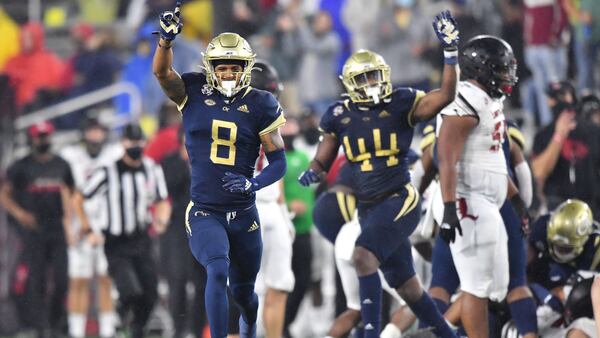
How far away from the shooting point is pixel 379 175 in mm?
9938

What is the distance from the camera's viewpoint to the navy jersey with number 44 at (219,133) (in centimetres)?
920

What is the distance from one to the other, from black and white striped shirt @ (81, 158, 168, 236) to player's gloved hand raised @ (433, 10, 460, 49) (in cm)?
446

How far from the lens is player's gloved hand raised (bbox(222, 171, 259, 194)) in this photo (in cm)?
895

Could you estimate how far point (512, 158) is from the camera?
10469 mm

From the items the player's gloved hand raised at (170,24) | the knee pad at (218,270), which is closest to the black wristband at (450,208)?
the knee pad at (218,270)

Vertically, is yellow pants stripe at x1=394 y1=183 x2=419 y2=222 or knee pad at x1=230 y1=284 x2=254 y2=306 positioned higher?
yellow pants stripe at x1=394 y1=183 x2=419 y2=222

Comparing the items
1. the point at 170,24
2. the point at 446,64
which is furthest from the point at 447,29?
the point at 170,24

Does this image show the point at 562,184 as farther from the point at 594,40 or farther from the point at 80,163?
the point at 80,163

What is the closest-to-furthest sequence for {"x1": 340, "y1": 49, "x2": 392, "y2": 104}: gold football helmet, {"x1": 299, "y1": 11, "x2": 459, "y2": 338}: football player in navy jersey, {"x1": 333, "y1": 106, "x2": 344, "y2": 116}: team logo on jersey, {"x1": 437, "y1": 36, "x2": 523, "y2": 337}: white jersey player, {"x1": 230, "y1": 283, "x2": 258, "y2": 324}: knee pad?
{"x1": 230, "y1": 283, "x2": 258, "y2": 324}: knee pad
{"x1": 437, "y1": 36, "x2": 523, "y2": 337}: white jersey player
{"x1": 299, "y1": 11, "x2": 459, "y2": 338}: football player in navy jersey
{"x1": 340, "y1": 49, "x2": 392, "y2": 104}: gold football helmet
{"x1": 333, "y1": 106, "x2": 344, "y2": 116}: team logo on jersey

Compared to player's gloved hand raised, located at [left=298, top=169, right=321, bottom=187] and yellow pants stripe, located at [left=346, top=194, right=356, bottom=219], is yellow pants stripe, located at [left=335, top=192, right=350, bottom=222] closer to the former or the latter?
yellow pants stripe, located at [left=346, top=194, right=356, bottom=219]

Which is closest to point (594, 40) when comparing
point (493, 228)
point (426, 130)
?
point (426, 130)

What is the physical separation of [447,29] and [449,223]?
120 centimetres

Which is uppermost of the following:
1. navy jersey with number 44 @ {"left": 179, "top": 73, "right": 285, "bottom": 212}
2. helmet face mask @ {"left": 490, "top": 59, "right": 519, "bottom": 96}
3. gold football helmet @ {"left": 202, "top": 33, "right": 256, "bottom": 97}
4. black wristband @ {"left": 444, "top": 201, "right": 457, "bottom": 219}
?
gold football helmet @ {"left": 202, "top": 33, "right": 256, "bottom": 97}

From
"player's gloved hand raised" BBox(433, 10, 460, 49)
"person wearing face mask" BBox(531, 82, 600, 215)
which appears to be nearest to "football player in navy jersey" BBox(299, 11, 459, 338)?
"player's gloved hand raised" BBox(433, 10, 460, 49)
